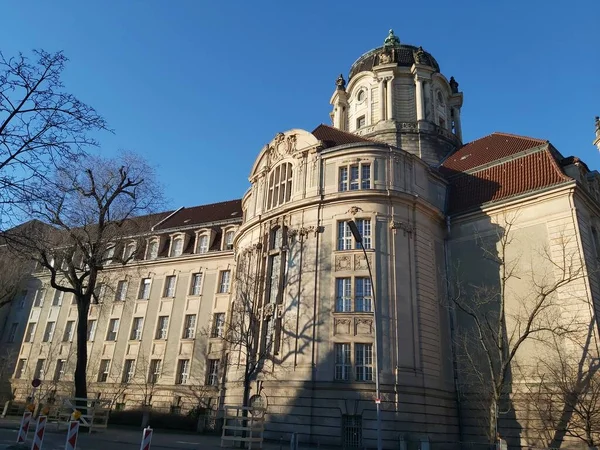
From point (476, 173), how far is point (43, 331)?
142 ft

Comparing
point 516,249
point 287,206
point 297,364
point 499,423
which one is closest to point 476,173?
point 516,249

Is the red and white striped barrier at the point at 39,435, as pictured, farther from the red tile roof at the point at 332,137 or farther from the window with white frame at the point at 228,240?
the window with white frame at the point at 228,240

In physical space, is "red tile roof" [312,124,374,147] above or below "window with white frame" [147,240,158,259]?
above

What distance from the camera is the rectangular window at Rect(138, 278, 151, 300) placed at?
42375 millimetres

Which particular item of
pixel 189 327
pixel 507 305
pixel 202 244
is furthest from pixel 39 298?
pixel 507 305

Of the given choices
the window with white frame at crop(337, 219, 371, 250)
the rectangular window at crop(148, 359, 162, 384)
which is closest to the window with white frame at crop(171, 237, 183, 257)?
the rectangular window at crop(148, 359, 162, 384)

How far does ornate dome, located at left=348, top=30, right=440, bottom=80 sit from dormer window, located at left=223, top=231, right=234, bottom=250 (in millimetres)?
21345

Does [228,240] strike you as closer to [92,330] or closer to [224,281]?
[224,281]

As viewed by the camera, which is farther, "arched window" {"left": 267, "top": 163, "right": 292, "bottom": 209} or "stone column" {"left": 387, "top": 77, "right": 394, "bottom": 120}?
"stone column" {"left": 387, "top": 77, "right": 394, "bottom": 120}

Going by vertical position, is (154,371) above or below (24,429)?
above

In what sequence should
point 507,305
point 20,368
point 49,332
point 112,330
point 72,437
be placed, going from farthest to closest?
point 49,332 → point 20,368 → point 112,330 → point 507,305 → point 72,437

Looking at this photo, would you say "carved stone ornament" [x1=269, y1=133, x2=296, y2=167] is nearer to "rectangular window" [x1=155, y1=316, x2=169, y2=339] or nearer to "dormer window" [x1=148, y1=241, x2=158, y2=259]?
"rectangular window" [x1=155, y1=316, x2=169, y2=339]

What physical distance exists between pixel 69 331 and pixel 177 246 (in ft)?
44.7

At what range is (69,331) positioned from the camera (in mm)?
44562
